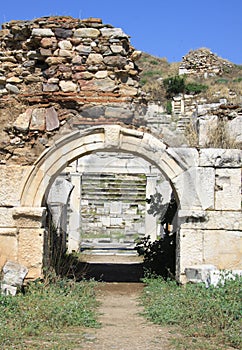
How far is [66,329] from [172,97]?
18.2m

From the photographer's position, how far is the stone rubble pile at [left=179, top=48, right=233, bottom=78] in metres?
26.5

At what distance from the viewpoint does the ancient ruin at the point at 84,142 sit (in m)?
7.16

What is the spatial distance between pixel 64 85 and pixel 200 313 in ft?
12.1

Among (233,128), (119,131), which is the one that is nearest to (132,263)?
(233,128)

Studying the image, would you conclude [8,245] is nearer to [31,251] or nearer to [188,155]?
[31,251]

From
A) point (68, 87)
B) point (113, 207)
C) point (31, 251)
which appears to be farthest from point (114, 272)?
point (113, 207)

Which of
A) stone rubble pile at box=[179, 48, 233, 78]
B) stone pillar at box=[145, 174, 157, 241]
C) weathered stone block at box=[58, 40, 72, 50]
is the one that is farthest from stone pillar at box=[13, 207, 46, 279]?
stone rubble pile at box=[179, 48, 233, 78]

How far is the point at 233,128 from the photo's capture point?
8.98 meters

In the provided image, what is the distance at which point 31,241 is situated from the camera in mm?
7098

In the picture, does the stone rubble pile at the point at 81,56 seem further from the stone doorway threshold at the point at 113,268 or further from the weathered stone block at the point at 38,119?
the stone doorway threshold at the point at 113,268

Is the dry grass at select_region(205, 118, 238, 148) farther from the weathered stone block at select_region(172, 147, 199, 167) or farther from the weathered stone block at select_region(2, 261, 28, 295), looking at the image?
the weathered stone block at select_region(2, 261, 28, 295)

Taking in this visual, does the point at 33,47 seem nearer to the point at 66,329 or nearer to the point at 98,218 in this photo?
the point at 66,329

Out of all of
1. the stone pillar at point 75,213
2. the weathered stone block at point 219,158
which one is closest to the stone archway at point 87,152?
the weathered stone block at point 219,158

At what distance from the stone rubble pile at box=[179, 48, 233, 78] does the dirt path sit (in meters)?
20.2
